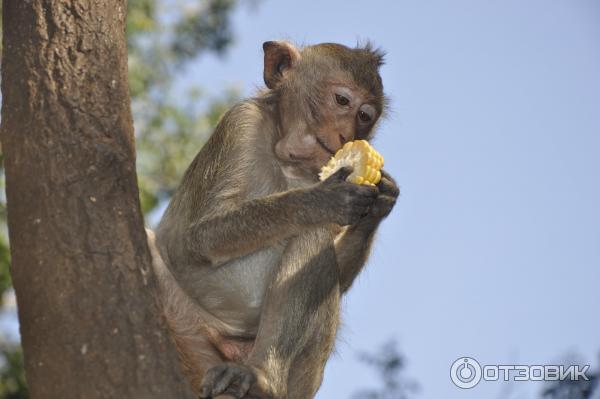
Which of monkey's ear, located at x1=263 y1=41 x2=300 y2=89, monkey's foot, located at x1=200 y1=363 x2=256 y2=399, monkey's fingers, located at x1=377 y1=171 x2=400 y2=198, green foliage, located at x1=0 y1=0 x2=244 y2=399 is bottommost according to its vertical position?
monkey's foot, located at x1=200 y1=363 x2=256 y2=399

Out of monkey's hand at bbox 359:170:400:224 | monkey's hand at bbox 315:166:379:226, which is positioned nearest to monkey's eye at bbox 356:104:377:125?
monkey's hand at bbox 359:170:400:224

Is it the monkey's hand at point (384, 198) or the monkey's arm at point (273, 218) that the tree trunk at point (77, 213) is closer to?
the monkey's arm at point (273, 218)

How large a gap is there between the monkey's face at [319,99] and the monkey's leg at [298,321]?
2.33ft

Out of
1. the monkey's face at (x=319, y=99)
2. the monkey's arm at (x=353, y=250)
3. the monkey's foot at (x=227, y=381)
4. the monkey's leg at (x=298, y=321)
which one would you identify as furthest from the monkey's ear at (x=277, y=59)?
the monkey's foot at (x=227, y=381)

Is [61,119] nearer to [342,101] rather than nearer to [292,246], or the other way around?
[292,246]

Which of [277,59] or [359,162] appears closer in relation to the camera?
[359,162]

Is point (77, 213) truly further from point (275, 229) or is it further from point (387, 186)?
point (387, 186)

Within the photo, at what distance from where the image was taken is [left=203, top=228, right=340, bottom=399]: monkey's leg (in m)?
6.68

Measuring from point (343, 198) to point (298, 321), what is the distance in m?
0.92

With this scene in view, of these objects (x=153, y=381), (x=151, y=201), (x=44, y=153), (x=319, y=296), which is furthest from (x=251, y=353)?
(x=151, y=201)

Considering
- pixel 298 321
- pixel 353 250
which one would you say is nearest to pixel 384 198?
pixel 353 250

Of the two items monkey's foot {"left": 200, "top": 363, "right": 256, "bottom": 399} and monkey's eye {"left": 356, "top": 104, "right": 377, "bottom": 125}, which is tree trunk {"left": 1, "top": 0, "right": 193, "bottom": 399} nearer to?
monkey's foot {"left": 200, "top": 363, "right": 256, "bottom": 399}

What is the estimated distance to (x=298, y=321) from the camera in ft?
22.2

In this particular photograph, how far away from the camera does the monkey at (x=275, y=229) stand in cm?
687
